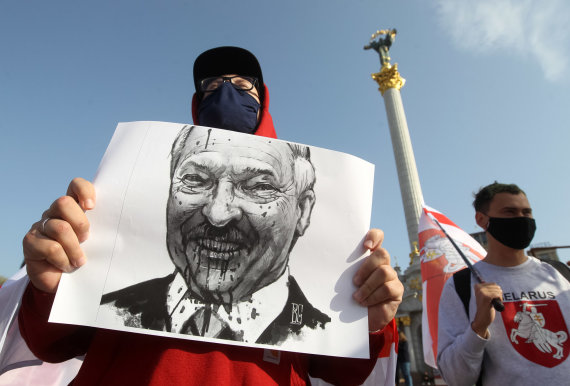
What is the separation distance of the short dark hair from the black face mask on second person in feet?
5.08

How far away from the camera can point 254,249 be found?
3.40 feet

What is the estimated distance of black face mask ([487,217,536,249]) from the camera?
190 centimetres

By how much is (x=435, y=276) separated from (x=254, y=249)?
8.62 feet

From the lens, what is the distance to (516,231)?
1.91 meters

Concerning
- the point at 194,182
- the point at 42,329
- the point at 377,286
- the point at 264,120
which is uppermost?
the point at 264,120

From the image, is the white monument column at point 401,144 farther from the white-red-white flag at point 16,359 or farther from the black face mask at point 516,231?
the white-red-white flag at point 16,359

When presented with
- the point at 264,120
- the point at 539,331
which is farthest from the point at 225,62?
the point at 539,331

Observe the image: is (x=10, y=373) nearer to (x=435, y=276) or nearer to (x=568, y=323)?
(x=568, y=323)

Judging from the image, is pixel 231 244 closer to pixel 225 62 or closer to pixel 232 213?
pixel 232 213

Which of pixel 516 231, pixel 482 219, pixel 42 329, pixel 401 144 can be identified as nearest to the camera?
→ pixel 42 329

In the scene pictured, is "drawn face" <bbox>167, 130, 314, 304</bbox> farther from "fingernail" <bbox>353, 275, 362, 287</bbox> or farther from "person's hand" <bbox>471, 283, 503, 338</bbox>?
"person's hand" <bbox>471, 283, 503, 338</bbox>

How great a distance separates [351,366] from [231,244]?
1.99 ft

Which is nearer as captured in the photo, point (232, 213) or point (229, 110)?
point (232, 213)

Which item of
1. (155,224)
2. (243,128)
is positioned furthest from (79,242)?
(243,128)
